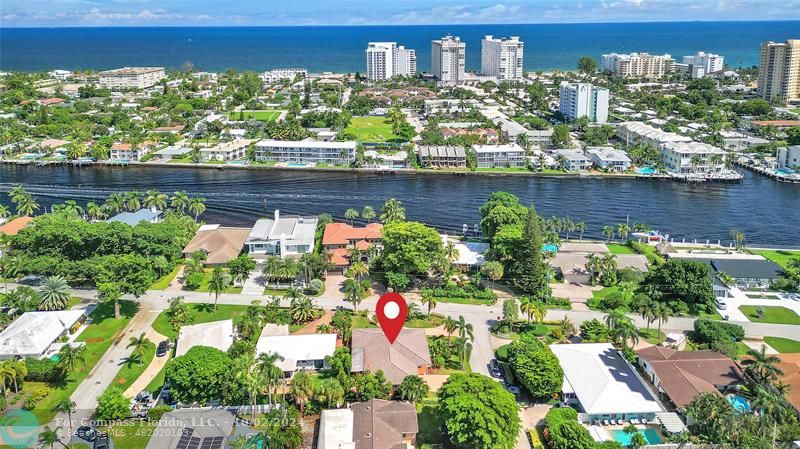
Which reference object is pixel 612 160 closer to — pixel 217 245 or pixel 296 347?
pixel 217 245

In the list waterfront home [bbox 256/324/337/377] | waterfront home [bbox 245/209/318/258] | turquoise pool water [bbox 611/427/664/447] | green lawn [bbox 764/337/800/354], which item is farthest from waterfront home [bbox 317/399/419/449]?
green lawn [bbox 764/337/800/354]

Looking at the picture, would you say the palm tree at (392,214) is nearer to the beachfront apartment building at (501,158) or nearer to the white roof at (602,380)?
the white roof at (602,380)

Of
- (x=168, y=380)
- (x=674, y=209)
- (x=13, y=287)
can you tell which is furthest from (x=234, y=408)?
(x=674, y=209)

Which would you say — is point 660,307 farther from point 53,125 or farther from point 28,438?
point 53,125

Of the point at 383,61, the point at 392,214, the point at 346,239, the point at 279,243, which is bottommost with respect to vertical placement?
the point at 279,243

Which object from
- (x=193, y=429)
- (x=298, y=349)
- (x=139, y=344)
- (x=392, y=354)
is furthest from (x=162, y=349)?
(x=392, y=354)
